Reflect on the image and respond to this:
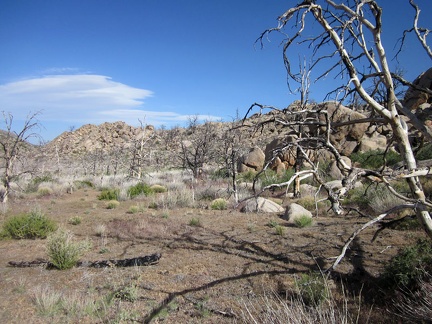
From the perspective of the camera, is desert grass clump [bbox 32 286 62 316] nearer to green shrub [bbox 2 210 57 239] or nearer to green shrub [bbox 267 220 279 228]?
green shrub [bbox 2 210 57 239]

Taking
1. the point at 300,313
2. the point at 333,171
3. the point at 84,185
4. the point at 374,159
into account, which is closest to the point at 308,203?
the point at 333,171

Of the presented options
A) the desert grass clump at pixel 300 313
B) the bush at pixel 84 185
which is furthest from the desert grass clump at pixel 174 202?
the bush at pixel 84 185

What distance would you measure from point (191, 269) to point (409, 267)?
4.13 meters

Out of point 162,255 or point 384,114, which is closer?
point 384,114

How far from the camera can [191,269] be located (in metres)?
6.93

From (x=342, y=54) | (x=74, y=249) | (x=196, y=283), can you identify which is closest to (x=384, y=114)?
(x=342, y=54)

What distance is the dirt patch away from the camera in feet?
17.2

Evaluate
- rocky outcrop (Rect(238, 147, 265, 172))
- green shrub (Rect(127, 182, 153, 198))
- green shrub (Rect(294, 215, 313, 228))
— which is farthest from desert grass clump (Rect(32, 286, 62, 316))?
rocky outcrop (Rect(238, 147, 265, 172))

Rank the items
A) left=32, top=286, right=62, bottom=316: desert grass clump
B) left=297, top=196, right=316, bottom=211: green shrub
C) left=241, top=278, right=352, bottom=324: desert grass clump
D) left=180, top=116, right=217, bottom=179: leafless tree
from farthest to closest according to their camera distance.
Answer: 1. left=180, top=116, right=217, bottom=179: leafless tree
2. left=297, top=196, right=316, bottom=211: green shrub
3. left=32, top=286, right=62, bottom=316: desert grass clump
4. left=241, top=278, right=352, bottom=324: desert grass clump

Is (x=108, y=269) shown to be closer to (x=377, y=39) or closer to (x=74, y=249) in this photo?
(x=74, y=249)

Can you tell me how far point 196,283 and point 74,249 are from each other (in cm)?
319

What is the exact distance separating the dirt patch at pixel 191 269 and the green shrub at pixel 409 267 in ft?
1.50

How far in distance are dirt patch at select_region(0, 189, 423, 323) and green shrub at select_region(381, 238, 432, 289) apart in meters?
0.46

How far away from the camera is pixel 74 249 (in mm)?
7430
